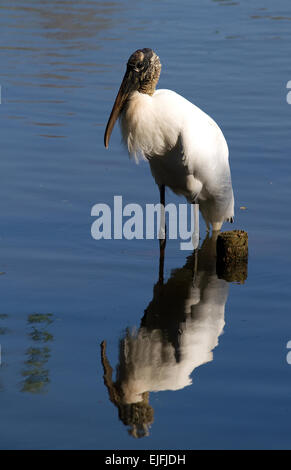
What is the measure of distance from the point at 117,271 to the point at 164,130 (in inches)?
47.4

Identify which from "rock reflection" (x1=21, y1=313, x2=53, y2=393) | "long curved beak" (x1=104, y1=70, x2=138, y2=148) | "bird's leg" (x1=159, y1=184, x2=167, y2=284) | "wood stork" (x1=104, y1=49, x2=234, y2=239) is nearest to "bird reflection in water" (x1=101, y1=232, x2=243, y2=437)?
"bird's leg" (x1=159, y1=184, x2=167, y2=284)

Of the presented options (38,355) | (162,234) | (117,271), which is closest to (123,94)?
(162,234)

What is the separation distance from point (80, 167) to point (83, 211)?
116 cm

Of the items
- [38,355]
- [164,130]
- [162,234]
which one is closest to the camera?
[38,355]

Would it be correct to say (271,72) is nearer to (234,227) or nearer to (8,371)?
(234,227)

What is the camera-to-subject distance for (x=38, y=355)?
17.9 feet

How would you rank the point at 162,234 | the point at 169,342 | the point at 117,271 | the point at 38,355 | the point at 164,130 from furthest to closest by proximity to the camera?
the point at 162,234 → the point at 164,130 → the point at 117,271 → the point at 169,342 → the point at 38,355

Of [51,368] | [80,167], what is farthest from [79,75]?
[51,368]

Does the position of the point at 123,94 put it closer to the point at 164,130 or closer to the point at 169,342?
the point at 164,130

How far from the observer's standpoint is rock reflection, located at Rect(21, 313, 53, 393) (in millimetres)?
5102

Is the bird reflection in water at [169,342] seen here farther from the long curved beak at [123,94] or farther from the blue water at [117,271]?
the long curved beak at [123,94]

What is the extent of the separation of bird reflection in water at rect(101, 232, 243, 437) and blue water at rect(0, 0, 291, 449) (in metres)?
0.02

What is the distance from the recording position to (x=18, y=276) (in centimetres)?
666

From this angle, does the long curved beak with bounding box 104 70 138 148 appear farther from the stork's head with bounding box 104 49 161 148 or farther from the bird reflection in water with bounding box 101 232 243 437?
the bird reflection in water with bounding box 101 232 243 437
